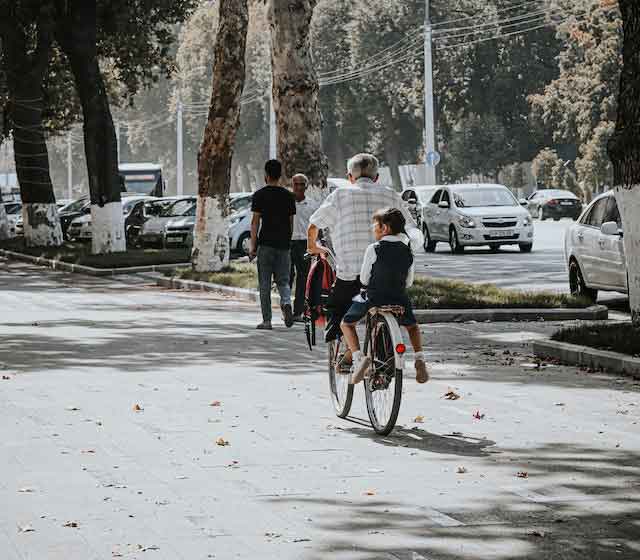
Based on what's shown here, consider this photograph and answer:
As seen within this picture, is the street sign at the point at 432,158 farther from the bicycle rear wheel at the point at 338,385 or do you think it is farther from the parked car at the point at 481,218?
the bicycle rear wheel at the point at 338,385

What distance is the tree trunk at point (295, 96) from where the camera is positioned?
80.3 ft

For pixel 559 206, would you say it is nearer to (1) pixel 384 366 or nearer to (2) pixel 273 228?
(2) pixel 273 228

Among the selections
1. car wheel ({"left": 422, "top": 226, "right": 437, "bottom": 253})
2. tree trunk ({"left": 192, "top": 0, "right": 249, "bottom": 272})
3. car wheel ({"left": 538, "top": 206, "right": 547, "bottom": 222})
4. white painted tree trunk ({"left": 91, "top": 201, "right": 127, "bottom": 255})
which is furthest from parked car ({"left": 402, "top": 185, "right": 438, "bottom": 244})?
car wheel ({"left": 538, "top": 206, "right": 547, "bottom": 222})

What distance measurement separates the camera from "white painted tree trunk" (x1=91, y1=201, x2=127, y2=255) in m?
36.8

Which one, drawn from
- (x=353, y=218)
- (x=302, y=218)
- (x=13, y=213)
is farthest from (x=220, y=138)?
(x=13, y=213)

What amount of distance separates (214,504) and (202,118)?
362 ft

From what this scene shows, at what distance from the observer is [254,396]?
12.1 meters

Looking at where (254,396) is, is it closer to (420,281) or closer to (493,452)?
(493,452)

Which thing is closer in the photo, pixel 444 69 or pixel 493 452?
pixel 493 452

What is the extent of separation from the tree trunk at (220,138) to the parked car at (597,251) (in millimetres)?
8389

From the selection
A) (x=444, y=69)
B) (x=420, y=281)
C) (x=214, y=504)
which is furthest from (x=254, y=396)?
(x=444, y=69)

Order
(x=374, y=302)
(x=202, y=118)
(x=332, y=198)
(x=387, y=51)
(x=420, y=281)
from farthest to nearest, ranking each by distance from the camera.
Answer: (x=202, y=118), (x=387, y=51), (x=420, y=281), (x=332, y=198), (x=374, y=302)

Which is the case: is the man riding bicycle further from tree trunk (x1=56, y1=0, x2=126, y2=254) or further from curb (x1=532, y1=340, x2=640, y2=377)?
tree trunk (x1=56, y1=0, x2=126, y2=254)

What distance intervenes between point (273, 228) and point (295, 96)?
23.4 feet
